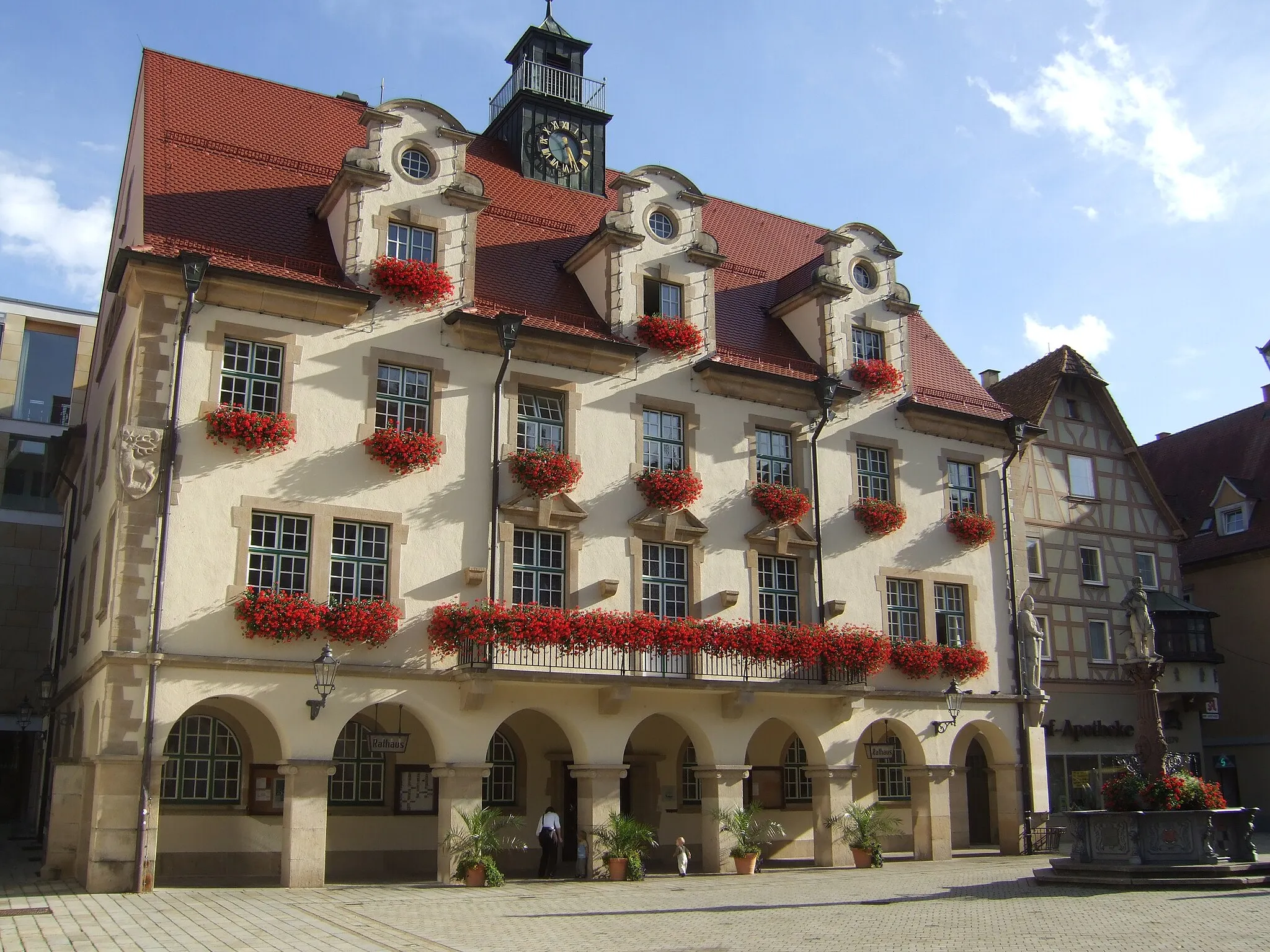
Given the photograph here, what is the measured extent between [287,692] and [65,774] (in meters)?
5.35

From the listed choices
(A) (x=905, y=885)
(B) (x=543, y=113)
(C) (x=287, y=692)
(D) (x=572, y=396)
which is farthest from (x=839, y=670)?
(B) (x=543, y=113)

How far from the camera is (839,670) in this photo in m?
26.0

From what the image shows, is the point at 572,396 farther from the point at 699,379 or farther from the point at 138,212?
the point at 138,212

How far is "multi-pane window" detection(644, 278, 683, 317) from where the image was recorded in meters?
27.1

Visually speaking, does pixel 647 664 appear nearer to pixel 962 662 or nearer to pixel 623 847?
pixel 623 847

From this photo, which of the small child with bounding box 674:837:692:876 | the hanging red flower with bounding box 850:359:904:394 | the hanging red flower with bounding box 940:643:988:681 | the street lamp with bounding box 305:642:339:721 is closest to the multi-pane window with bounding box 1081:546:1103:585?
the hanging red flower with bounding box 940:643:988:681

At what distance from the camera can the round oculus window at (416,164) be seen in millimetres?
24531

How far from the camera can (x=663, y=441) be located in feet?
86.3

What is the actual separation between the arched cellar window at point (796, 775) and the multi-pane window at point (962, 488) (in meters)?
6.68

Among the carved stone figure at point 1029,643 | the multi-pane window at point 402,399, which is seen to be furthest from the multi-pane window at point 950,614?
the multi-pane window at point 402,399

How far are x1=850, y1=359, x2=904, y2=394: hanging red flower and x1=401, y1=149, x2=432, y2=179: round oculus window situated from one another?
10.5 m

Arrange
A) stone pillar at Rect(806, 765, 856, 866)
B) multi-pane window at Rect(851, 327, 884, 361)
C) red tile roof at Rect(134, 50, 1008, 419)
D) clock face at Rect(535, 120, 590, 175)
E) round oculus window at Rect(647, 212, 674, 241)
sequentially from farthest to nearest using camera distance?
clock face at Rect(535, 120, 590, 175), multi-pane window at Rect(851, 327, 884, 361), round oculus window at Rect(647, 212, 674, 241), stone pillar at Rect(806, 765, 856, 866), red tile roof at Rect(134, 50, 1008, 419)

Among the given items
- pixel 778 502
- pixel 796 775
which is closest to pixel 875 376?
pixel 778 502

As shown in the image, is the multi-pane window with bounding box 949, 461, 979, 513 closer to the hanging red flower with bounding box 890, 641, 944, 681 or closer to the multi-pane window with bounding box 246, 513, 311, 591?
the hanging red flower with bounding box 890, 641, 944, 681
